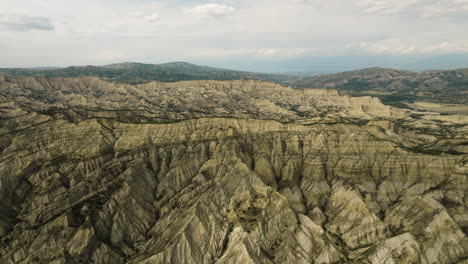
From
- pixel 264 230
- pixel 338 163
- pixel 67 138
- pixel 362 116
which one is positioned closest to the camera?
pixel 264 230

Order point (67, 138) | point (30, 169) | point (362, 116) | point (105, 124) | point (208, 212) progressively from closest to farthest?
point (208, 212) < point (30, 169) < point (67, 138) < point (105, 124) < point (362, 116)

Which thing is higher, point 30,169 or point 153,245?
point 30,169

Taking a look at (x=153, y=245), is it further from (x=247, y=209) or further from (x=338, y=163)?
(x=338, y=163)

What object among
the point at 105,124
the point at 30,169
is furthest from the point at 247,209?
the point at 105,124

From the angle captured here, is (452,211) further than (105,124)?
No

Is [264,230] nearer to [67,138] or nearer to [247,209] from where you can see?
[247,209]

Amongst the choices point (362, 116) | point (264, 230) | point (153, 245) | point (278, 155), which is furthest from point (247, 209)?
point (362, 116)
